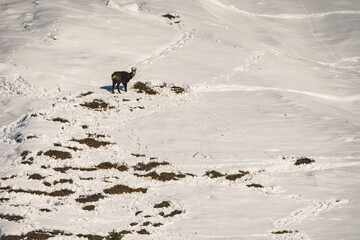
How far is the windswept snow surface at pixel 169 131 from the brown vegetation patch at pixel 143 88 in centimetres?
44

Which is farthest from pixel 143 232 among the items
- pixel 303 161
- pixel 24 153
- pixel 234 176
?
pixel 303 161

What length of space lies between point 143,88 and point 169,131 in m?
6.05

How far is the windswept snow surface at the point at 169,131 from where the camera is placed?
65.6ft

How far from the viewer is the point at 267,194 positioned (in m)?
22.6

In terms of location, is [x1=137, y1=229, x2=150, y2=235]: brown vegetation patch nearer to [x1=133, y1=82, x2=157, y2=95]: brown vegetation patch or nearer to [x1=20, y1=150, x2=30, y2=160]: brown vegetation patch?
[x1=20, y1=150, x2=30, y2=160]: brown vegetation patch

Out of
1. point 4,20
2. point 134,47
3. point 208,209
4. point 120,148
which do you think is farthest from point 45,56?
point 208,209

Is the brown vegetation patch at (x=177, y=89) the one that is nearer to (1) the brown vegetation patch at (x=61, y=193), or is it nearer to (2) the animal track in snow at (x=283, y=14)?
(1) the brown vegetation patch at (x=61, y=193)

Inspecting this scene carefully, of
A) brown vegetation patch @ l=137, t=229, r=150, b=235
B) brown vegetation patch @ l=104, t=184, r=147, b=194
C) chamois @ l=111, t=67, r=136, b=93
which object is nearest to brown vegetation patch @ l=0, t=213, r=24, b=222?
brown vegetation patch @ l=104, t=184, r=147, b=194

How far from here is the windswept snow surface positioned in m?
20.0

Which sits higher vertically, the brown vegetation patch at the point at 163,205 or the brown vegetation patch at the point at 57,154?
the brown vegetation patch at the point at 57,154

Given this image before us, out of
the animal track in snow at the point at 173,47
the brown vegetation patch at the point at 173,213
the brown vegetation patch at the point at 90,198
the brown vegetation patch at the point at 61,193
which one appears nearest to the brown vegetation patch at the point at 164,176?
the brown vegetation patch at the point at 90,198

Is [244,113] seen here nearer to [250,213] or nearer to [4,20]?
[250,213]

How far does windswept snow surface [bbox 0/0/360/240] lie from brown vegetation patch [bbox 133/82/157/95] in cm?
44

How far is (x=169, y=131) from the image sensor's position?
92.7ft
